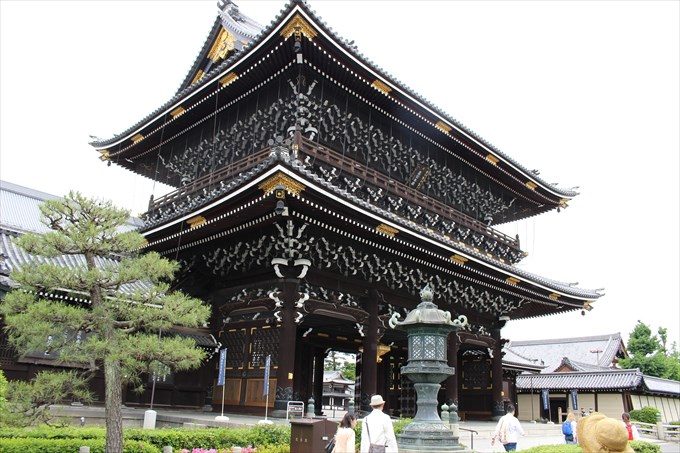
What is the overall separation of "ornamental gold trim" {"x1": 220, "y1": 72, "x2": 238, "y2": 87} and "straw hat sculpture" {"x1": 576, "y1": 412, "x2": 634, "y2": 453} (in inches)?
559

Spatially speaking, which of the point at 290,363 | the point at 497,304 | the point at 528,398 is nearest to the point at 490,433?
the point at 497,304

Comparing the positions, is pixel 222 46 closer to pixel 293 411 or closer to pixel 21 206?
pixel 293 411

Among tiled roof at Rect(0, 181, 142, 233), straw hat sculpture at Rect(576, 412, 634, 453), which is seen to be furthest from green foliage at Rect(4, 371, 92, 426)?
tiled roof at Rect(0, 181, 142, 233)

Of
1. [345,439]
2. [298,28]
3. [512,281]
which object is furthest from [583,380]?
[345,439]

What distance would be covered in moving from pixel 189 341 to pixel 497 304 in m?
15.7

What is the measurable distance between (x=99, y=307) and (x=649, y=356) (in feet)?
180

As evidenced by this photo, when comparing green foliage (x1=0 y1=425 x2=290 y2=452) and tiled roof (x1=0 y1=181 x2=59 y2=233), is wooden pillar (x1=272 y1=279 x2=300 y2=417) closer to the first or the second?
green foliage (x1=0 y1=425 x2=290 y2=452)

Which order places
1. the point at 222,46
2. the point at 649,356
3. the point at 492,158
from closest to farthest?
the point at 222,46 < the point at 492,158 < the point at 649,356

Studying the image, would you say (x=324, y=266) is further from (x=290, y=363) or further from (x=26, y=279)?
(x=26, y=279)

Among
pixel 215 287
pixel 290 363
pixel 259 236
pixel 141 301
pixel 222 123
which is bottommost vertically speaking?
pixel 290 363

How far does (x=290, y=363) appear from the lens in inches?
599

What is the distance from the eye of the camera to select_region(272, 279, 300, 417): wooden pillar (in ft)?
48.9

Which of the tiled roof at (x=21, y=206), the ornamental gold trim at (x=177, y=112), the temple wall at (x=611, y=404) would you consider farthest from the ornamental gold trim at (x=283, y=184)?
the temple wall at (x=611, y=404)

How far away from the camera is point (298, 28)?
47.9 ft
